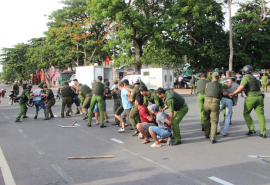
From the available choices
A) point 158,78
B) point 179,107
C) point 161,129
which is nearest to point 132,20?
point 158,78

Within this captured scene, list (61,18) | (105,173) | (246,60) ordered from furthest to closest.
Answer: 1. (61,18)
2. (246,60)
3. (105,173)

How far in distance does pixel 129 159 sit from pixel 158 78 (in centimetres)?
1653

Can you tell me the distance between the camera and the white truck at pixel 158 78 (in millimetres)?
21656

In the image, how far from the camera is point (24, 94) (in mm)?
11156

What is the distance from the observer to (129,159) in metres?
5.55

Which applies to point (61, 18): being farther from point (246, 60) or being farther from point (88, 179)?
point (88, 179)

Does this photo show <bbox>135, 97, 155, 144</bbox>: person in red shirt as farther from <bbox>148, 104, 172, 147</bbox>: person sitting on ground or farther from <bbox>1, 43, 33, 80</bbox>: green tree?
<bbox>1, 43, 33, 80</bbox>: green tree

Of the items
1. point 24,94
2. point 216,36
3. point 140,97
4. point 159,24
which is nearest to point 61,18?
point 159,24

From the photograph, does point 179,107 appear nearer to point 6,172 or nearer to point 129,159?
point 129,159

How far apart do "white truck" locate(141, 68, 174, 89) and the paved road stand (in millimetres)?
13251

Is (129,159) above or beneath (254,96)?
beneath

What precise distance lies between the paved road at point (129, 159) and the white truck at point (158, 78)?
13.3 meters

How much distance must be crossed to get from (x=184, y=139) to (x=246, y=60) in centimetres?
2772

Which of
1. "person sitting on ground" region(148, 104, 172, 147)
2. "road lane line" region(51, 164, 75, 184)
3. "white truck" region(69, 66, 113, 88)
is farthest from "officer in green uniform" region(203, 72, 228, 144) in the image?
"white truck" region(69, 66, 113, 88)
